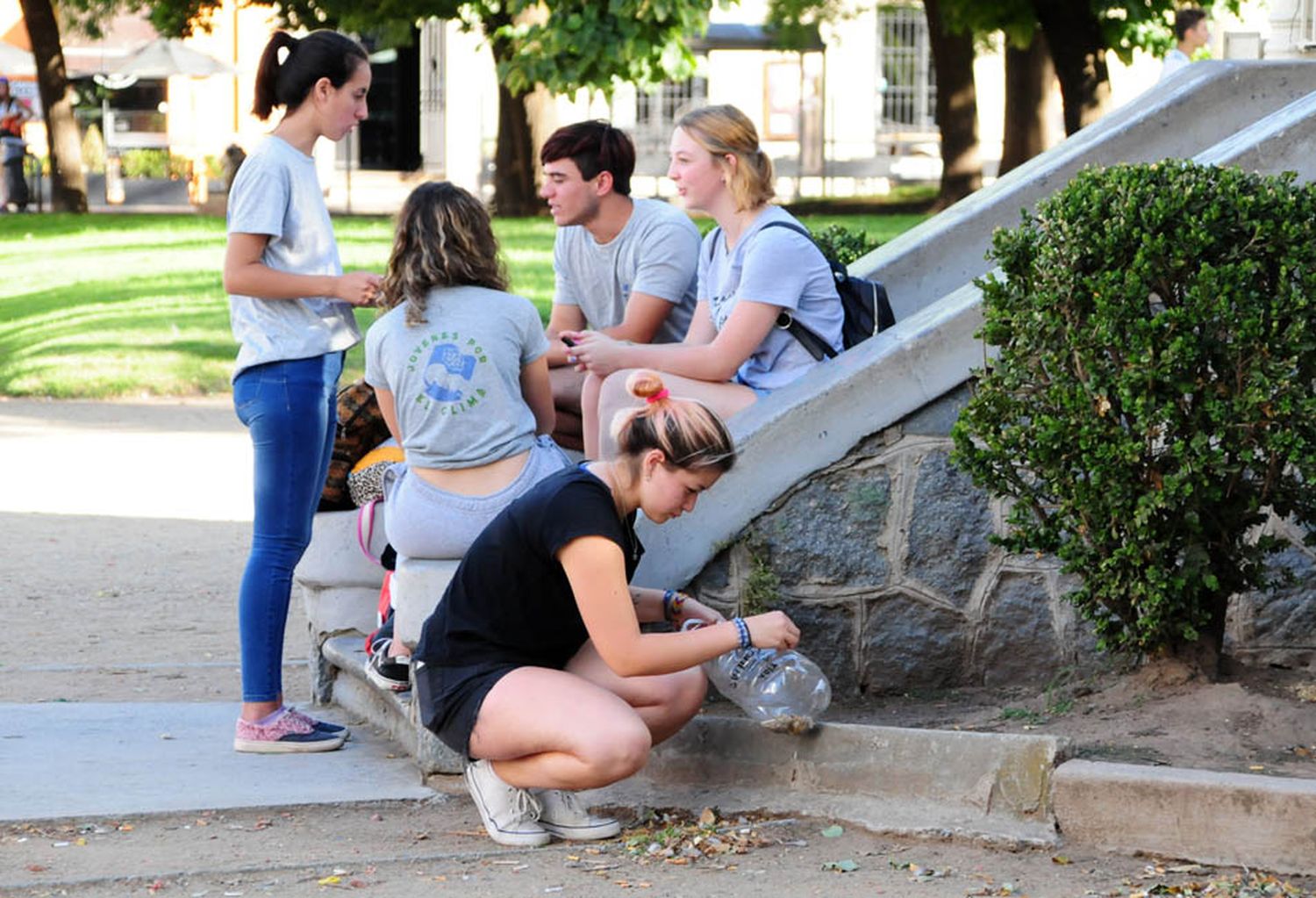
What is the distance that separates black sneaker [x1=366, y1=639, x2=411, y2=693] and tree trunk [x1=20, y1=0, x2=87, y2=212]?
90.2 ft

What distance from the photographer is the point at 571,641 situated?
4.65 m

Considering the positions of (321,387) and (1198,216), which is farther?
(321,387)

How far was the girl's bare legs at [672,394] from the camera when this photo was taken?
212 inches

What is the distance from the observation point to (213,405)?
1390cm

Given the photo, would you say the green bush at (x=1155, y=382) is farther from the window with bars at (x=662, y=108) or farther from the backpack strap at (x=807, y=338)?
the window with bars at (x=662, y=108)

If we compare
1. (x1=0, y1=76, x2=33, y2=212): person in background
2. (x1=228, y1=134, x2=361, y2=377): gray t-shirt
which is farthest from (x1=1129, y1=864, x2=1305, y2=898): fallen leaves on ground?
(x1=0, y1=76, x2=33, y2=212): person in background

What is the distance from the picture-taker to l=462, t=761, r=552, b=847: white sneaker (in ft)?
14.9

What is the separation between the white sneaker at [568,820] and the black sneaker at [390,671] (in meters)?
0.77

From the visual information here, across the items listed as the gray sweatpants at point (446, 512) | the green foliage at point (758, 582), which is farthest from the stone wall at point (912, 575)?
the gray sweatpants at point (446, 512)

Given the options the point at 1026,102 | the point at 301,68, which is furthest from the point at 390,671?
the point at 1026,102

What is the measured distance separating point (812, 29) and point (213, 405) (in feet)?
66.3

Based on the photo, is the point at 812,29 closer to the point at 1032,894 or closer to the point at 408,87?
the point at 408,87

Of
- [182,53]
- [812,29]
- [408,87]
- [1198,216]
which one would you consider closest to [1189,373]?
[1198,216]

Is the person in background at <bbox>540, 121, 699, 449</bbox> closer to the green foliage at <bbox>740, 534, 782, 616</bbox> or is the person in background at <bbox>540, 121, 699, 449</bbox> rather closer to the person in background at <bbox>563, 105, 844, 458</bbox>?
the person in background at <bbox>563, 105, 844, 458</bbox>
